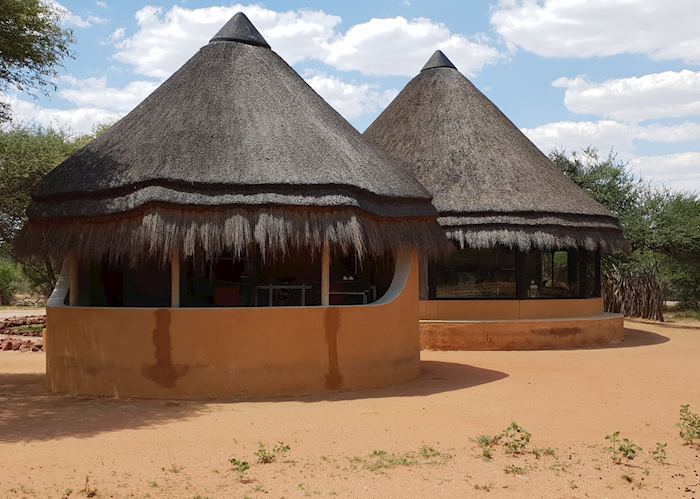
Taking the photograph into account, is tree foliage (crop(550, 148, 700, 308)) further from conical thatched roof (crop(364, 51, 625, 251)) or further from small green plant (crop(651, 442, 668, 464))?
small green plant (crop(651, 442, 668, 464))

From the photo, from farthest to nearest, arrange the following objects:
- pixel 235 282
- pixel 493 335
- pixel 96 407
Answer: pixel 493 335
pixel 235 282
pixel 96 407

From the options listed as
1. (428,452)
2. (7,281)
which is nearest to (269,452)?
(428,452)

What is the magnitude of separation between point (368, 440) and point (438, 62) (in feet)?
46.7

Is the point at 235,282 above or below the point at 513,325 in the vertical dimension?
above

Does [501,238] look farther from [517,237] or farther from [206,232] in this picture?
[206,232]

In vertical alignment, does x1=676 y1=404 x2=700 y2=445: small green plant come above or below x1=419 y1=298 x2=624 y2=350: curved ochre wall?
below

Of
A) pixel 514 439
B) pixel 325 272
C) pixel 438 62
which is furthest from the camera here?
pixel 438 62

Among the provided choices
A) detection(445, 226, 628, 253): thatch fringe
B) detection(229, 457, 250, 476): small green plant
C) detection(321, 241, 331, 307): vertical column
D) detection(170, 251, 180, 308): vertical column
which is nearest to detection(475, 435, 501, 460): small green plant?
detection(229, 457, 250, 476): small green plant

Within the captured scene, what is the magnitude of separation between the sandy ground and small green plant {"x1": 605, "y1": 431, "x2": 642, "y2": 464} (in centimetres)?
10

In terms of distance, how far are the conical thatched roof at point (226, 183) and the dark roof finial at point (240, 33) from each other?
544mm

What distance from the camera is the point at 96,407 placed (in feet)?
31.4

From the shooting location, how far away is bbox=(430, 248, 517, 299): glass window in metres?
17.1

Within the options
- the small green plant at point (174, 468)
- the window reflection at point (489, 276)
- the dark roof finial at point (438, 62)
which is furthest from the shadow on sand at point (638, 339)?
the small green plant at point (174, 468)

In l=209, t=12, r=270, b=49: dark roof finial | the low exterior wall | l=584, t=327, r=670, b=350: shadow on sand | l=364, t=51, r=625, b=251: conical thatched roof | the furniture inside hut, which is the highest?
l=209, t=12, r=270, b=49: dark roof finial
